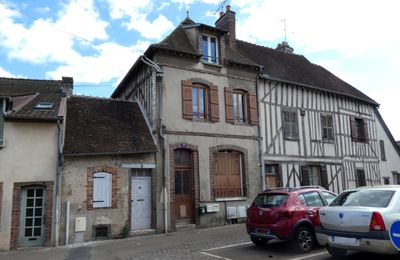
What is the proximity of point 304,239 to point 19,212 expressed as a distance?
26.6 feet

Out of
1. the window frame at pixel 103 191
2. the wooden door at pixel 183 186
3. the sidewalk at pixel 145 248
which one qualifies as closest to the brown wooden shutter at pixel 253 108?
the wooden door at pixel 183 186

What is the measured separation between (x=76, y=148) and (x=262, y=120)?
791 centimetres

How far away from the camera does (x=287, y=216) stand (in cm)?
752

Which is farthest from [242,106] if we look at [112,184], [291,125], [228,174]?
[112,184]

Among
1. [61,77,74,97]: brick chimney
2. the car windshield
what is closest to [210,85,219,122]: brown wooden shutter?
[61,77,74,97]: brick chimney

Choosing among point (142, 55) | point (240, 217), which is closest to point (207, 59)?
point (142, 55)

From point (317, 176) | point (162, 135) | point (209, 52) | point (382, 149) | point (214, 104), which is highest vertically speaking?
point (209, 52)

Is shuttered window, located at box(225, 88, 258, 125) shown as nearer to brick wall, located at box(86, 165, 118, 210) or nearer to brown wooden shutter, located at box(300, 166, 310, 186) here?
brown wooden shutter, located at box(300, 166, 310, 186)

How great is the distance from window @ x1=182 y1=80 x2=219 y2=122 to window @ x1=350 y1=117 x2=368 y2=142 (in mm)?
9210

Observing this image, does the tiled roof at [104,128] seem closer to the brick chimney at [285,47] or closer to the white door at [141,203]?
the white door at [141,203]

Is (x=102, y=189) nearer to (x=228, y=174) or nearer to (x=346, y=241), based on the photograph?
(x=228, y=174)

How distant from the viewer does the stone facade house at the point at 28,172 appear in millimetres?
10312

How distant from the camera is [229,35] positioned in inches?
654

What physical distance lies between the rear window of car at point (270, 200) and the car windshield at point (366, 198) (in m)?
1.26
